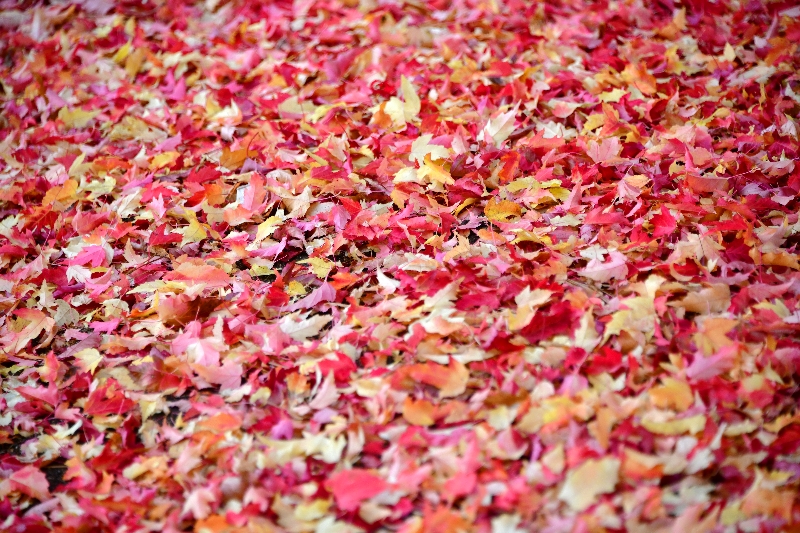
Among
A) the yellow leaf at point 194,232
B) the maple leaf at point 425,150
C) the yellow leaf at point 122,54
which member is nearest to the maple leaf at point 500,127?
the maple leaf at point 425,150

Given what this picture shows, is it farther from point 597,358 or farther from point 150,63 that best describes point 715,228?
point 150,63

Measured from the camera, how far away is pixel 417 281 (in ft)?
4.98

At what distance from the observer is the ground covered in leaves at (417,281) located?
3.86 feet

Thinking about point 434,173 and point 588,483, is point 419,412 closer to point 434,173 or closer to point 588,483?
point 588,483

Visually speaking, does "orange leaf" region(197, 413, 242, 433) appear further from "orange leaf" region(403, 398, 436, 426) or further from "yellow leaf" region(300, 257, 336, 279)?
"yellow leaf" region(300, 257, 336, 279)

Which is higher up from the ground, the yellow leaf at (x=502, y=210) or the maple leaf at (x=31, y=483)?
the yellow leaf at (x=502, y=210)

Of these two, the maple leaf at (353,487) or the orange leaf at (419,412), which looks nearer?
the maple leaf at (353,487)

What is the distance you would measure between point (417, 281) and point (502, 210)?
1.14 ft

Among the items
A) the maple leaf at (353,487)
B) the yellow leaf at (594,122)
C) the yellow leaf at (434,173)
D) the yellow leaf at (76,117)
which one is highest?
the yellow leaf at (76,117)

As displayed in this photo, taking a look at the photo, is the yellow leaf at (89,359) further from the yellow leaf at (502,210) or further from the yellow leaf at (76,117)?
the yellow leaf at (76,117)

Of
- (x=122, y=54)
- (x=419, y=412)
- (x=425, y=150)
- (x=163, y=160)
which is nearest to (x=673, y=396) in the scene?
(x=419, y=412)

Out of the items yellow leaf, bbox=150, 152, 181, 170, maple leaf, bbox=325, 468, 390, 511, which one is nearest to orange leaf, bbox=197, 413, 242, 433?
maple leaf, bbox=325, 468, 390, 511

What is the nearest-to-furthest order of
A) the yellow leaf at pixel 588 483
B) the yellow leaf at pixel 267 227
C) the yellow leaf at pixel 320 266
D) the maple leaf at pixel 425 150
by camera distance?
1. the yellow leaf at pixel 588 483
2. the yellow leaf at pixel 320 266
3. the yellow leaf at pixel 267 227
4. the maple leaf at pixel 425 150

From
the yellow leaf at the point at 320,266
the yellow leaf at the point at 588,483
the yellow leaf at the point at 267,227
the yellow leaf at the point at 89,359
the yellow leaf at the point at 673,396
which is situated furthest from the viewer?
the yellow leaf at the point at 267,227
